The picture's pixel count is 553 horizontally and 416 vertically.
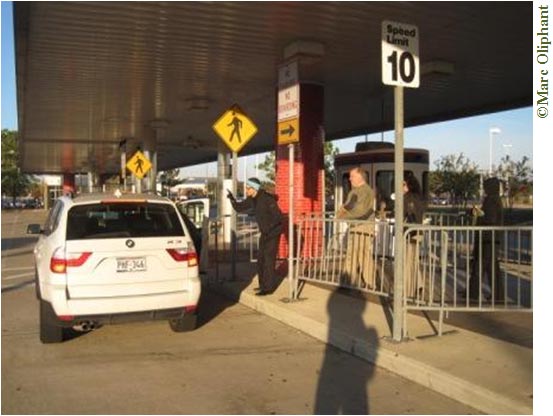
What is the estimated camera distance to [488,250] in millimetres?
8852

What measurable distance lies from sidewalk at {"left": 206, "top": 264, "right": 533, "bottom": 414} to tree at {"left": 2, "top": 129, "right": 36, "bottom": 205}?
74.2 metres

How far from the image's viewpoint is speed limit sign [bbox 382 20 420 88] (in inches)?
270

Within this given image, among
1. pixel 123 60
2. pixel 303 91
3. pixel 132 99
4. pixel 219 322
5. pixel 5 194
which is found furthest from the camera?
pixel 5 194

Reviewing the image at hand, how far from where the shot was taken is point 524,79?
15.0 metres

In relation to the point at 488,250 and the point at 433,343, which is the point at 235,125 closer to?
the point at 488,250

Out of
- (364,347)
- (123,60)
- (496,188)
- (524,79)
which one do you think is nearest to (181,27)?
(123,60)

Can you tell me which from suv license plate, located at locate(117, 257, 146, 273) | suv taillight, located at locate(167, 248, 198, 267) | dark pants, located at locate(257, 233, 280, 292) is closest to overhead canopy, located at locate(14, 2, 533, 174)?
dark pants, located at locate(257, 233, 280, 292)

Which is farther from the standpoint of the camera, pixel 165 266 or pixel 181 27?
pixel 181 27

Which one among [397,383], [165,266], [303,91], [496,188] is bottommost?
[397,383]

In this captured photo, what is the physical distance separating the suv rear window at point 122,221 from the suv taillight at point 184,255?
0.22 metres

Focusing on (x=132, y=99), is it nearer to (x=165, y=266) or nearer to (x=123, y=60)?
(x=123, y=60)

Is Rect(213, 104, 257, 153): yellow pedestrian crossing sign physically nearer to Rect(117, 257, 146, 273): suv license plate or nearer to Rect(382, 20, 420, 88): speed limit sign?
Rect(117, 257, 146, 273): suv license plate

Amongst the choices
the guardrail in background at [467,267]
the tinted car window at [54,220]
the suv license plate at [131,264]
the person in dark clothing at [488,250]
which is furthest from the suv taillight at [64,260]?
the person in dark clothing at [488,250]

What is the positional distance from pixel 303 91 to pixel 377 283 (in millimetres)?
6289
